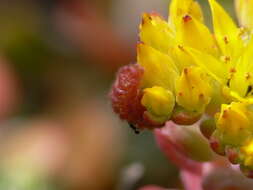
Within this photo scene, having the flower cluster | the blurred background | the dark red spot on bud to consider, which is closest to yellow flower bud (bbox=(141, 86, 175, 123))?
the flower cluster

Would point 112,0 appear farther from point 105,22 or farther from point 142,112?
point 142,112

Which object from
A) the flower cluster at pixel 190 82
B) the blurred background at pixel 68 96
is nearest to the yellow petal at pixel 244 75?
the flower cluster at pixel 190 82

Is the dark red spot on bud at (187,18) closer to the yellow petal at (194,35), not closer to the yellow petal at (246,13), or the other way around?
the yellow petal at (194,35)

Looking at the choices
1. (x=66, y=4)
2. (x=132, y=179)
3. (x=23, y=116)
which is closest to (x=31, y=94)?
(x=23, y=116)

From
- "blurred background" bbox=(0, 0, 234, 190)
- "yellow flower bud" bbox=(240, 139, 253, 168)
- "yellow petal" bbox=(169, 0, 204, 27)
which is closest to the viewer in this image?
"yellow flower bud" bbox=(240, 139, 253, 168)

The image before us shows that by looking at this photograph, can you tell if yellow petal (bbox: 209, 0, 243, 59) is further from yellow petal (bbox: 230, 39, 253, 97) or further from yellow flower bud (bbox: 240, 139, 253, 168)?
yellow flower bud (bbox: 240, 139, 253, 168)

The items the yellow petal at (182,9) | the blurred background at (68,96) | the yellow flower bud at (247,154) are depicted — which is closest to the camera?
the yellow flower bud at (247,154)

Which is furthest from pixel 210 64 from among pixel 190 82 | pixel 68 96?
pixel 68 96
